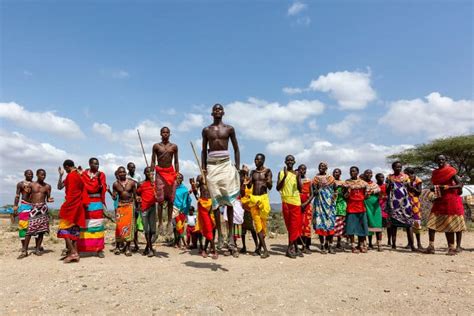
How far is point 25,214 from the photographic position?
850cm

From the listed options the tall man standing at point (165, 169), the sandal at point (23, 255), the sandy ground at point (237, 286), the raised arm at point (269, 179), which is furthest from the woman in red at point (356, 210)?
the sandal at point (23, 255)

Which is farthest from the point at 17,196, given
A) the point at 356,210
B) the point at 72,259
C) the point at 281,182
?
the point at 356,210

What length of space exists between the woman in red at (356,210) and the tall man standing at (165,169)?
4566 mm

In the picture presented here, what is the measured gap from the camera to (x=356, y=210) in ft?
29.3

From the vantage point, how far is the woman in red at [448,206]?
8.41 meters

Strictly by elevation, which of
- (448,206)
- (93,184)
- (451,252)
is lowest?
(451,252)

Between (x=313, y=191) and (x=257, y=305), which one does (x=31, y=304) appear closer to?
(x=257, y=305)

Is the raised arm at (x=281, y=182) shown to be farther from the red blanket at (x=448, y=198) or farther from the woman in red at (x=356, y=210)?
the red blanket at (x=448, y=198)

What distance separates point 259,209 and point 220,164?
2.02m

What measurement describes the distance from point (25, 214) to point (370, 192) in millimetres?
8841

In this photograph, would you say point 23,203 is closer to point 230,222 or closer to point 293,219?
point 230,222

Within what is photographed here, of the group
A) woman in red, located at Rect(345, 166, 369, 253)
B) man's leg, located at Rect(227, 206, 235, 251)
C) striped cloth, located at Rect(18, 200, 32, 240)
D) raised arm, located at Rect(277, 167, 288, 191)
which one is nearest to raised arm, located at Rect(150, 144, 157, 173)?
man's leg, located at Rect(227, 206, 235, 251)

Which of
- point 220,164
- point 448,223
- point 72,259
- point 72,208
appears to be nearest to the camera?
point 220,164

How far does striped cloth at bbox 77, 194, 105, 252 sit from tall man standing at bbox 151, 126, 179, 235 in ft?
5.95
